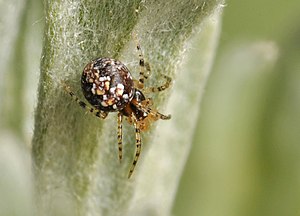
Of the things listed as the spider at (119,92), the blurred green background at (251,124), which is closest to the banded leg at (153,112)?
the spider at (119,92)

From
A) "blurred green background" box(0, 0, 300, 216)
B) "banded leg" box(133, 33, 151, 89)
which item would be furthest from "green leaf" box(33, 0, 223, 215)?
"blurred green background" box(0, 0, 300, 216)

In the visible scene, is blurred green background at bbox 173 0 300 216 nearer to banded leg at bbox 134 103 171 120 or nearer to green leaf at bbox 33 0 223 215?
green leaf at bbox 33 0 223 215

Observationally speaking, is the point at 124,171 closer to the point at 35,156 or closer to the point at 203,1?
the point at 35,156

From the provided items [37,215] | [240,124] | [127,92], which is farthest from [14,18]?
[240,124]

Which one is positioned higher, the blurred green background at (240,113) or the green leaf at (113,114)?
the blurred green background at (240,113)

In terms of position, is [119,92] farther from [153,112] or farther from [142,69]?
[142,69]

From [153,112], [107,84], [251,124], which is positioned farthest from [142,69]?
[251,124]

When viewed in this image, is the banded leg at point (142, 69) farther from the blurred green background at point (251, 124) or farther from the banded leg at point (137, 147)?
the blurred green background at point (251, 124)
